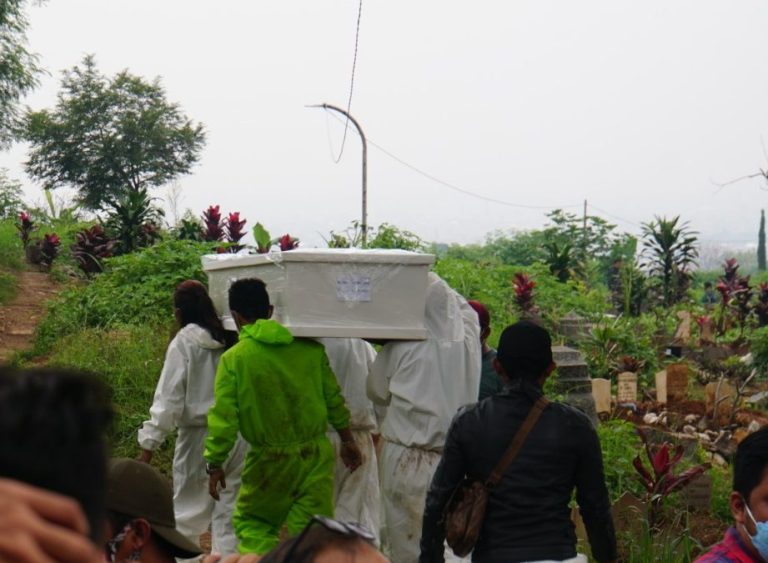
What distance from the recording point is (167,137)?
120ft

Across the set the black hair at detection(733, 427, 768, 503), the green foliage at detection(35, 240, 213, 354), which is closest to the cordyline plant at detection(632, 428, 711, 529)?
the black hair at detection(733, 427, 768, 503)

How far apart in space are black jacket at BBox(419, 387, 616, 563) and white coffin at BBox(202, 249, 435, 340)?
1525 mm

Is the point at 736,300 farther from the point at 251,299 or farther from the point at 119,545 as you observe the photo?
the point at 119,545

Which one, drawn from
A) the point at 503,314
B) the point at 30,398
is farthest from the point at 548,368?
the point at 503,314

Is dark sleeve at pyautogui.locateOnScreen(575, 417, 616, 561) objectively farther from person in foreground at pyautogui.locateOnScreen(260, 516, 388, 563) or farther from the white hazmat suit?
the white hazmat suit

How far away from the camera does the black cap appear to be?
359cm

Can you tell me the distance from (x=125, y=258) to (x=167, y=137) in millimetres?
25309

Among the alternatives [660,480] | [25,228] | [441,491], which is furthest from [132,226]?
[441,491]

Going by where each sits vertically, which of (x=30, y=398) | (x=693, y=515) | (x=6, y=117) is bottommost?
(x=693, y=515)

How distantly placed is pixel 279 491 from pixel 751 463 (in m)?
2.86

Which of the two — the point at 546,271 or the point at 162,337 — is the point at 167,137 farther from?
the point at 162,337

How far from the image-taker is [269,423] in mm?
4949

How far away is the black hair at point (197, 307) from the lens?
5.64 metres

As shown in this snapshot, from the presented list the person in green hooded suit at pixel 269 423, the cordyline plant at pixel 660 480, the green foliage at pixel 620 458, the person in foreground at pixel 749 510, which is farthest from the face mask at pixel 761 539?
the green foliage at pixel 620 458
